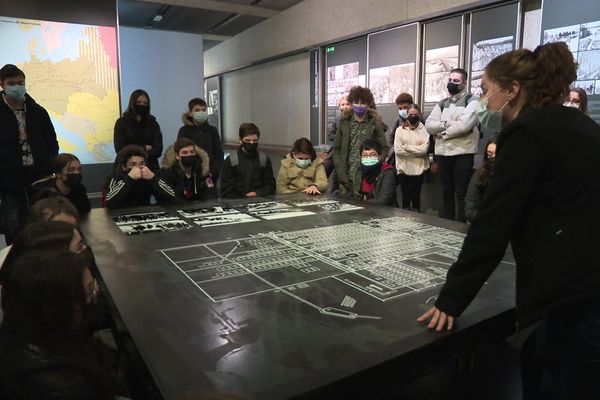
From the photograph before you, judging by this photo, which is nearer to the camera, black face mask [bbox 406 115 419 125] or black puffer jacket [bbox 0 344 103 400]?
black puffer jacket [bbox 0 344 103 400]

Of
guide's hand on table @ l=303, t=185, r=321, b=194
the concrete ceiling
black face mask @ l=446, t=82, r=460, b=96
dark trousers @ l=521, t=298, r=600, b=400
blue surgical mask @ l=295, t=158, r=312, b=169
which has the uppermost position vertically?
the concrete ceiling

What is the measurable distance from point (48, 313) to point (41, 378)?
0.14m

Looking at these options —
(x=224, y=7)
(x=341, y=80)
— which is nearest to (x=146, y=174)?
(x=341, y=80)

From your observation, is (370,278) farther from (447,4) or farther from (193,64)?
(193,64)

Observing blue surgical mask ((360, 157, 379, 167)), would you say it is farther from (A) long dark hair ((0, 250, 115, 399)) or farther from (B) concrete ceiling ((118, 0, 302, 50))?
(B) concrete ceiling ((118, 0, 302, 50))

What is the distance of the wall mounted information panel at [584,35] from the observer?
11.5 feet

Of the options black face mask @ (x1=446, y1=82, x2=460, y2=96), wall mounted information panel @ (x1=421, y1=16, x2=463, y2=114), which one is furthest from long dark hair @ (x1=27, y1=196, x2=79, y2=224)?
wall mounted information panel @ (x1=421, y1=16, x2=463, y2=114)

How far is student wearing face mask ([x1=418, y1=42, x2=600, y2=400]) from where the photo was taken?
1096 millimetres

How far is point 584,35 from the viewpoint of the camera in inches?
141

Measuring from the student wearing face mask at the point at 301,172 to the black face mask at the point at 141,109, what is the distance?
1440 mm

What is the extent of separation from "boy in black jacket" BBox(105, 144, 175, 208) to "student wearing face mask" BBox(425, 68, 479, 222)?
8.05 feet

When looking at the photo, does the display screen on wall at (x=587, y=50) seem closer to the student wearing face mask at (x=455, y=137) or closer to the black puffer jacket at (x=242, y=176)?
the student wearing face mask at (x=455, y=137)

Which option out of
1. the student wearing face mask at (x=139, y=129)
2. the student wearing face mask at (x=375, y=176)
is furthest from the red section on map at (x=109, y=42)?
the student wearing face mask at (x=375, y=176)

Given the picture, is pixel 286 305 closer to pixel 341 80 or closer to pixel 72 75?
pixel 72 75
